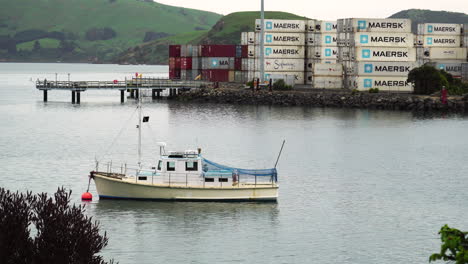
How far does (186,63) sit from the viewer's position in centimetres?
15012

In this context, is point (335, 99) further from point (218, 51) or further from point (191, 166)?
point (191, 166)

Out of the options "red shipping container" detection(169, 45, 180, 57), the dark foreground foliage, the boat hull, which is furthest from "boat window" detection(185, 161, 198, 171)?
"red shipping container" detection(169, 45, 180, 57)

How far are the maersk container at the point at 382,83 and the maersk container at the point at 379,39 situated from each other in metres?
6.38

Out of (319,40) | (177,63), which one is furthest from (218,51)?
(319,40)

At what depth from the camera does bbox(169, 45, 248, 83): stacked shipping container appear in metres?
143

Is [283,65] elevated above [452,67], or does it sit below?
above

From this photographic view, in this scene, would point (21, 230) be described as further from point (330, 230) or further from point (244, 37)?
point (244, 37)

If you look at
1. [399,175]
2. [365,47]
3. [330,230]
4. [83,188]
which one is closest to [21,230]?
[330,230]

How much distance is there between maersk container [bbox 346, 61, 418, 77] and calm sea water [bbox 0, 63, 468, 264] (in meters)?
11.7

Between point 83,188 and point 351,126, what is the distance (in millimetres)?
49173

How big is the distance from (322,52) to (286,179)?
78.9 m

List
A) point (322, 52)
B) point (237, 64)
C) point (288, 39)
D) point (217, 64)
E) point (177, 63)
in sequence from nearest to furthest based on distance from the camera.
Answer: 1. point (288, 39)
2. point (322, 52)
3. point (237, 64)
4. point (217, 64)
5. point (177, 63)

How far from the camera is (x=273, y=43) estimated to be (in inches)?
5098

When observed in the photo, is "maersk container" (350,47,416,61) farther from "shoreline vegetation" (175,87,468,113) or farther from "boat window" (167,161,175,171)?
"boat window" (167,161,175,171)
